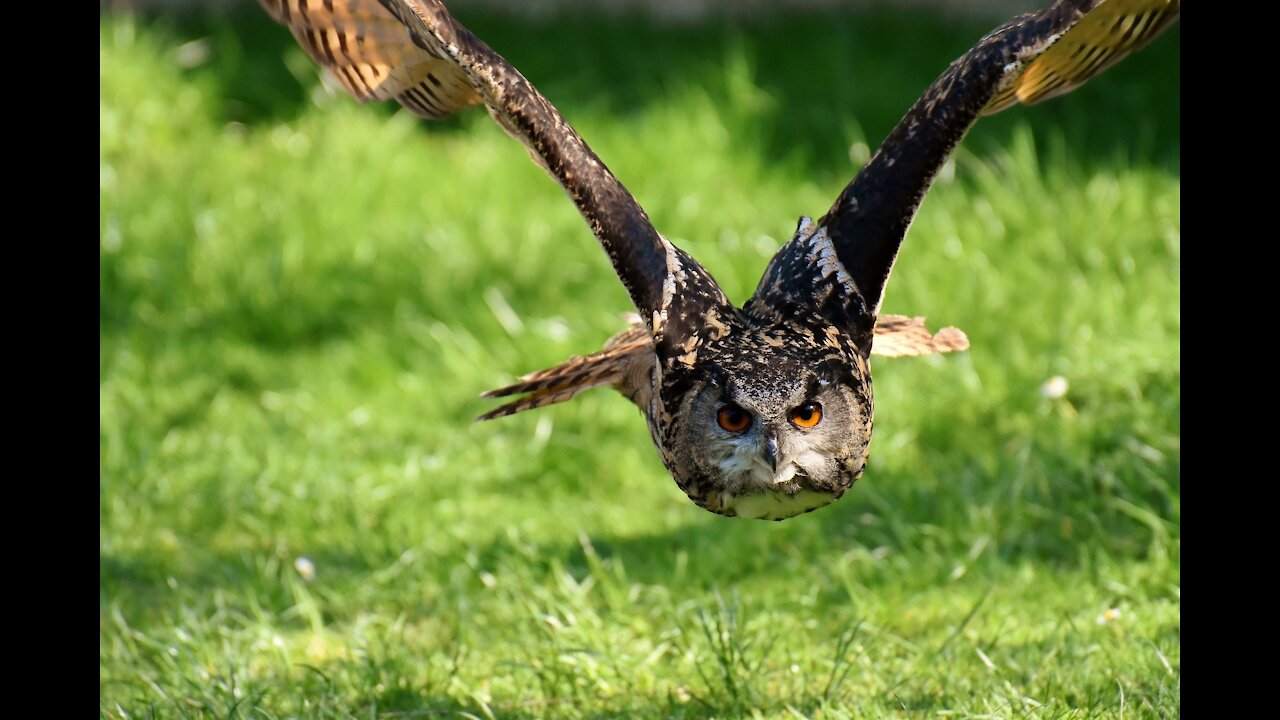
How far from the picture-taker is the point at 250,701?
376 centimetres

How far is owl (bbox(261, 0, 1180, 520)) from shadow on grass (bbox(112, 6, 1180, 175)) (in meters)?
3.33

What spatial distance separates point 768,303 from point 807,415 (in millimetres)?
370

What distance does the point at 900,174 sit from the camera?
355 cm

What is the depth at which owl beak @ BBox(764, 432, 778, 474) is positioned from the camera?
133 inches

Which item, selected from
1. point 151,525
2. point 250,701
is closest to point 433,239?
point 151,525

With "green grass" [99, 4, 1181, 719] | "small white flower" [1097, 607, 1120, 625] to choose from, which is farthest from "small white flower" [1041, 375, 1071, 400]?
"small white flower" [1097, 607, 1120, 625]

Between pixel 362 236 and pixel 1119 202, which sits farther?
pixel 362 236

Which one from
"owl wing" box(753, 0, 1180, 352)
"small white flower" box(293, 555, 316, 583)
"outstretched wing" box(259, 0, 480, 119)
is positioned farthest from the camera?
"small white flower" box(293, 555, 316, 583)

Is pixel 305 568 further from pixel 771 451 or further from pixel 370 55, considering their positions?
pixel 771 451

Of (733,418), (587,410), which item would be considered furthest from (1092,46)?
(587,410)

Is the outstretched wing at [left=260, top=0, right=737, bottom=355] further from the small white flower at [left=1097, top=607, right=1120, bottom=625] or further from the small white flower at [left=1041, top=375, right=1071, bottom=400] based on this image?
the small white flower at [left=1041, top=375, right=1071, bottom=400]

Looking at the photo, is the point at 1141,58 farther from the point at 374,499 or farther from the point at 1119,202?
the point at 374,499

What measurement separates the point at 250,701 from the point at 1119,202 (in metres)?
4.00

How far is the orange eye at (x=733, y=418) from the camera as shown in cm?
342
